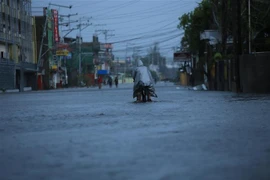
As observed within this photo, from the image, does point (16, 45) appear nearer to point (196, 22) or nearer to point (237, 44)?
point (196, 22)

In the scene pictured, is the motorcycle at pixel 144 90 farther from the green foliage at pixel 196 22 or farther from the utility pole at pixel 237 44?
the green foliage at pixel 196 22

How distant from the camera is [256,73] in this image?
2873cm

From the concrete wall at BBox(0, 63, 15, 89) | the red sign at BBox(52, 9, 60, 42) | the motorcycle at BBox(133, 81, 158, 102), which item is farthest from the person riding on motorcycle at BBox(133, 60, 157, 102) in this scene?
the red sign at BBox(52, 9, 60, 42)

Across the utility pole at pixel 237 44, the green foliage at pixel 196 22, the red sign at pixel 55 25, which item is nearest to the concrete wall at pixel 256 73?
the utility pole at pixel 237 44

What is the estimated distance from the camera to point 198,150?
23.6 ft

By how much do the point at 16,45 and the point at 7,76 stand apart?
24.3 feet

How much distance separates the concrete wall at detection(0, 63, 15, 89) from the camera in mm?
62075

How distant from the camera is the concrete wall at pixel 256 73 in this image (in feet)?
92.0

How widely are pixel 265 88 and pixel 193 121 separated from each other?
57.7 feet

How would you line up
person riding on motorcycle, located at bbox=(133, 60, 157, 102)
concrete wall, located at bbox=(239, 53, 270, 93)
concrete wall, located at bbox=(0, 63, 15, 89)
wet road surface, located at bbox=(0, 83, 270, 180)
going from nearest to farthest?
wet road surface, located at bbox=(0, 83, 270, 180) → person riding on motorcycle, located at bbox=(133, 60, 157, 102) → concrete wall, located at bbox=(239, 53, 270, 93) → concrete wall, located at bbox=(0, 63, 15, 89)

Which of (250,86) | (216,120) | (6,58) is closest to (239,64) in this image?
(250,86)

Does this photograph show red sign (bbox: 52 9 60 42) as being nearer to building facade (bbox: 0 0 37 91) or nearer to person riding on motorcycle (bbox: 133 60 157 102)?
building facade (bbox: 0 0 37 91)

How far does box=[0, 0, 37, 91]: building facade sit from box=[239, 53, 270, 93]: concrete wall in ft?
121

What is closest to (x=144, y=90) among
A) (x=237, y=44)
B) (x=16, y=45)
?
(x=237, y=44)
